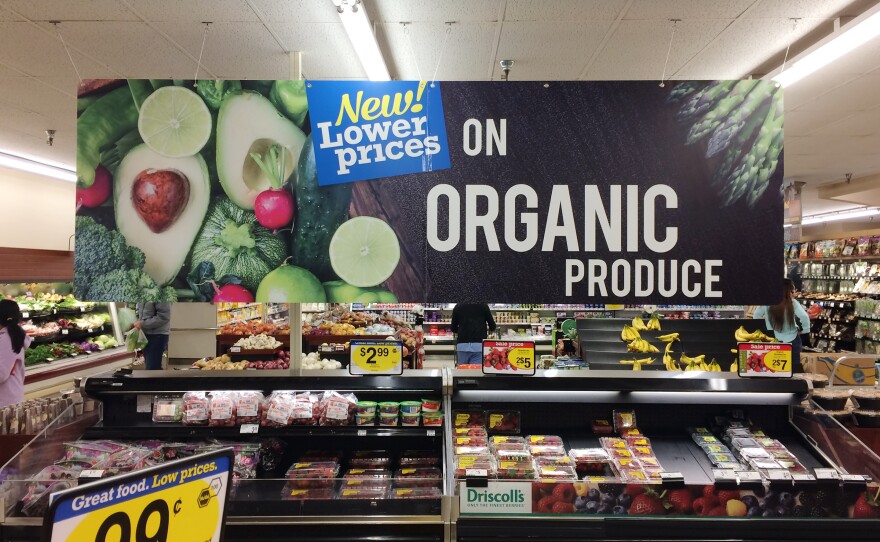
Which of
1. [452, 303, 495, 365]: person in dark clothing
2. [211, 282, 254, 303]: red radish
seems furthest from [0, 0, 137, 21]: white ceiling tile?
[452, 303, 495, 365]: person in dark clothing

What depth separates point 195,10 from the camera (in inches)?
160

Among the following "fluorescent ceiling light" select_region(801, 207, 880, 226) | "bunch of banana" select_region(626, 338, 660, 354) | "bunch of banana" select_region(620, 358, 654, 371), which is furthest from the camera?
"fluorescent ceiling light" select_region(801, 207, 880, 226)

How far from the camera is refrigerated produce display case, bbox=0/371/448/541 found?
2.58m

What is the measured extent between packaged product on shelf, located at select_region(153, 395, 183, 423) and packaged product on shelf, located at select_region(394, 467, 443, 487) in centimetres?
125

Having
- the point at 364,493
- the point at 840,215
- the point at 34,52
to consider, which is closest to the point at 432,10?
the point at 364,493

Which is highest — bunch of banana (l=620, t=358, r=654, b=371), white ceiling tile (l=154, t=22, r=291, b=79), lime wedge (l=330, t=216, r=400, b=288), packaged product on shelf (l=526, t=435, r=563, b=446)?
white ceiling tile (l=154, t=22, r=291, b=79)

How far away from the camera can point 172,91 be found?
2.49 m

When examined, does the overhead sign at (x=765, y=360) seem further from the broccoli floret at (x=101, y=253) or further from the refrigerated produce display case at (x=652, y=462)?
the broccoli floret at (x=101, y=253)

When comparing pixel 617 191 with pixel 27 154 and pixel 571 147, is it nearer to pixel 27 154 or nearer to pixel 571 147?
pixel 571 147

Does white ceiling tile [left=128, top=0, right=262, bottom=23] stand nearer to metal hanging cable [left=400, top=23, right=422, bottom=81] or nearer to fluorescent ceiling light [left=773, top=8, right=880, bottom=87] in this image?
metal hanging cable [left=400, top=23, right=422, bottom=81]

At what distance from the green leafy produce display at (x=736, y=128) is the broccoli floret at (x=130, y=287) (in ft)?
8.15

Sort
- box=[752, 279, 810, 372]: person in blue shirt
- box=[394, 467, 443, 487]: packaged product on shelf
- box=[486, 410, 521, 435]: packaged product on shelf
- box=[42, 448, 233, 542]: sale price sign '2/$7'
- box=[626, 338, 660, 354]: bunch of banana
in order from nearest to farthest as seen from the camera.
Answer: box=[42, 448, 233, 542]: sale price sign '2/$7'
box=[394, 467, 443, 487]: packaged product on shelf
box=[486, 410, 521, 435]: packaged product on shelf
box=[752, 279, 810, 372]: person in blue shirt
box=[626, 338, 660, 354]: bunch of banana

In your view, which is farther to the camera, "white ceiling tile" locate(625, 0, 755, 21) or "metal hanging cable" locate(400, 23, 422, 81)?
"metal hanging cable" locate(400, 23, 422, 81)

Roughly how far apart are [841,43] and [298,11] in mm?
4079
